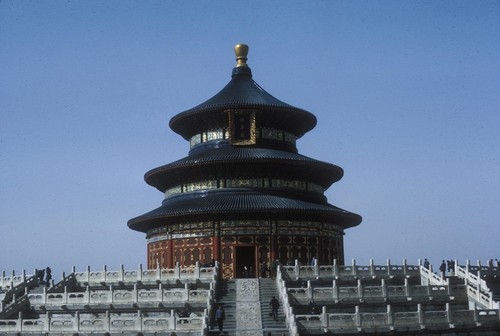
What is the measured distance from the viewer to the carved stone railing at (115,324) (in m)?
34.1

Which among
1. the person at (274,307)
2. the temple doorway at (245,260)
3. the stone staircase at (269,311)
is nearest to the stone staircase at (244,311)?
the stone staircase at (269,311)

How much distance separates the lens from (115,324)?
3503cm

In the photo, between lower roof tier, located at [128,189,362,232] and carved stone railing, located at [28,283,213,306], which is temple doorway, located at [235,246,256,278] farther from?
carved stone railing, located at [28,283,213,306]

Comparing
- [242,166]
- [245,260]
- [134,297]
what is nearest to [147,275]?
[134,297]

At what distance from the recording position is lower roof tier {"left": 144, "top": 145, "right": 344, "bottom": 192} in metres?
55.1

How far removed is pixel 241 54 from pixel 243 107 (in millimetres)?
9096

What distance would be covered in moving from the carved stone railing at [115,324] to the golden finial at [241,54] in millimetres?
32988

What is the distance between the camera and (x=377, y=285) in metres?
41.7

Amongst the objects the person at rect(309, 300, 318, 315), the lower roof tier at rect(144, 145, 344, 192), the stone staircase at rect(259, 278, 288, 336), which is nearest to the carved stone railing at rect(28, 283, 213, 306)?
the stone staircase at rect(259, 278, 288, 336)

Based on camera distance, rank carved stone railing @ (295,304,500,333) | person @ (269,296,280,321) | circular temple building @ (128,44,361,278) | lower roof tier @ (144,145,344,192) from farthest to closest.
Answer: lower roof tier @ (144,145,344,192), circular temple building @ (128,44,361,278), person @ (269,296,280,321), carved stone railing @ (295,304,500,333)

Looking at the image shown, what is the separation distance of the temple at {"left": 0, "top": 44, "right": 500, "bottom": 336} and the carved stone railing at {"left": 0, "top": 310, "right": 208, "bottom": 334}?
0.06 m

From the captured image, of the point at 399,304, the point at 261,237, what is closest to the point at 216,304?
the point at 399,304

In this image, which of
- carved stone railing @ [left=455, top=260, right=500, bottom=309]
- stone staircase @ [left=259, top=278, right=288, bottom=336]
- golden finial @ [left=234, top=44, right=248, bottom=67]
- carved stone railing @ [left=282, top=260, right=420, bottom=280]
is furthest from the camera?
golden finial @ [left=234, top=44, right=248, bottom=67]

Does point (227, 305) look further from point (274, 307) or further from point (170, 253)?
point (170, 253)
